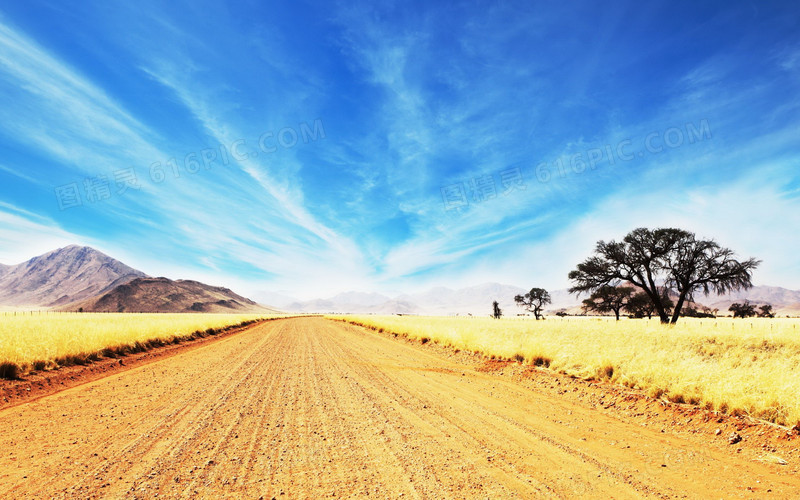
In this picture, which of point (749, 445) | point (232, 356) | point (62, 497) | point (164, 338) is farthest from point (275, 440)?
point (164, 338)

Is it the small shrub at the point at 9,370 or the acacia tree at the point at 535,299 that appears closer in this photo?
the small shrub at the point at 9,370

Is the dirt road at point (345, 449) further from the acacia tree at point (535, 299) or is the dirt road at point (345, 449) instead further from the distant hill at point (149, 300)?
the distant hill at point (149, 300)

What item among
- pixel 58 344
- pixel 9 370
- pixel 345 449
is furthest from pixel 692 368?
pixel 58 344

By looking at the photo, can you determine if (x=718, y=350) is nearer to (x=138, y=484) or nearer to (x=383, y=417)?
A: (x=383, y=417)

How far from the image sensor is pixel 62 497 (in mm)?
3143

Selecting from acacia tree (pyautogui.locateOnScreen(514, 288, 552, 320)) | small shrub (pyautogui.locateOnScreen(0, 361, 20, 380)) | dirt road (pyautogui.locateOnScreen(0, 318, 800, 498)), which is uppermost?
acacia tree (pyautogui.locateOnScreen(514, 288, 552, 320))

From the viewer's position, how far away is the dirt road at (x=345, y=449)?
342 centimetres

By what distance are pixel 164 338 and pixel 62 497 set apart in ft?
57.7

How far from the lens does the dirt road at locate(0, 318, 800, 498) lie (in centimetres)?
342

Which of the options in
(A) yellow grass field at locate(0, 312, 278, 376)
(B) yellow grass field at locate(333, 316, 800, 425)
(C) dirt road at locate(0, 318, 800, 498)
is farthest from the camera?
(A) yellow grass field at locate(0, 312, 278, 376)

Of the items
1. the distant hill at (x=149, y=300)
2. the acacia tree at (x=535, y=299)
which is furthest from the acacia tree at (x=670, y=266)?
the distant hill at (x=149, y=300)

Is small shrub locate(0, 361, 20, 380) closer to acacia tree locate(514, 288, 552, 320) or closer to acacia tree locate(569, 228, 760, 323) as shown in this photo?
acacia tree locate(569, 228, 760, 323)

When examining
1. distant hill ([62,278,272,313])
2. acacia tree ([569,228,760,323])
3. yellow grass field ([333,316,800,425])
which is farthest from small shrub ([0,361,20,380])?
distant hill ([62,278,272,313])

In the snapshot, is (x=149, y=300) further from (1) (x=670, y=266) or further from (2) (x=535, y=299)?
(1) (x=670, y=266)
